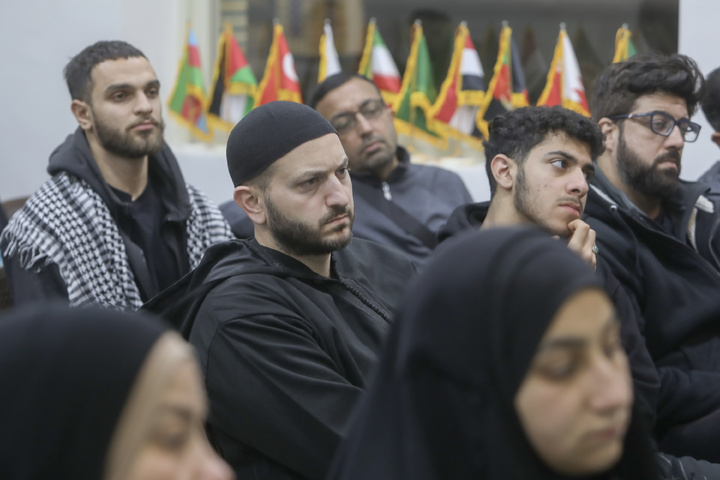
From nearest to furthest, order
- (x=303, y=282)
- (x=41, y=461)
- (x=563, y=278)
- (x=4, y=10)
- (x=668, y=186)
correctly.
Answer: (x=41, y=461), (x=563, y=278), (x=303, y=282), (x=668, y=186), (x=4, y=10)

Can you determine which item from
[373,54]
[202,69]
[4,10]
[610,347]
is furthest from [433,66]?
[610,347]

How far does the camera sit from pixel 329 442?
7.39ft

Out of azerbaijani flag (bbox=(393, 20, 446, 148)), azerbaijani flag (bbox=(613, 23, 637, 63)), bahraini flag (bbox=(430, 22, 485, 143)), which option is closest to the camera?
azerbaijani flag (bbox=(613, 23, 637, 63))

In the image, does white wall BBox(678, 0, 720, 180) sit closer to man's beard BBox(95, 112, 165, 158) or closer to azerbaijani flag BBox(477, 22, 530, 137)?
azerbaijani flag BBox(477, 22, 530, 137)

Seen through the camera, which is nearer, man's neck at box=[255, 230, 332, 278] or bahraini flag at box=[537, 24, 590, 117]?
man's neck at box=[255, 230, 332, 278]

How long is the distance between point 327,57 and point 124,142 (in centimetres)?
219

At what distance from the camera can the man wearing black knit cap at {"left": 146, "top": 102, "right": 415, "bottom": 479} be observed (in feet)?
7.50

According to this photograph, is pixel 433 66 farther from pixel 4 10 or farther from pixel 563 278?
pixel 563 278

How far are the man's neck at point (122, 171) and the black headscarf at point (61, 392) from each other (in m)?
2.82

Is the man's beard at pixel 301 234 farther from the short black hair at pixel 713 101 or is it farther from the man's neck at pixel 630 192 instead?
the short black hair at pixel 713 101

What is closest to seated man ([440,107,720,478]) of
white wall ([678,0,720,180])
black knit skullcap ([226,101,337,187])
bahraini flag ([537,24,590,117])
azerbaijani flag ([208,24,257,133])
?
black knit skullcap ([226,101,337,187])

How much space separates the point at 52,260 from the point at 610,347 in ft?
8.56

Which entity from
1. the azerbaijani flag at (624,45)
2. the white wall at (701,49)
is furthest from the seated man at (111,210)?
the azerbaijani flag at (624,45)

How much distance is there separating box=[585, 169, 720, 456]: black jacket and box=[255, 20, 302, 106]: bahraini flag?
2938 mm
